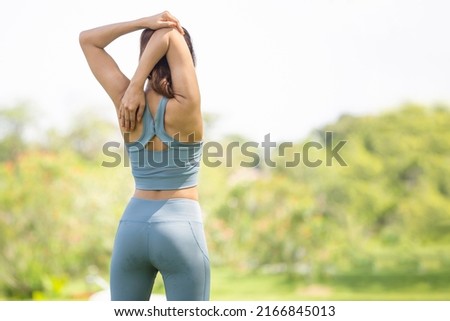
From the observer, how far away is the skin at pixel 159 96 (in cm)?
198

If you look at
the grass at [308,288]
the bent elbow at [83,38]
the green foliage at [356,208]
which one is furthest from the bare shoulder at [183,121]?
the grass at [308,288]

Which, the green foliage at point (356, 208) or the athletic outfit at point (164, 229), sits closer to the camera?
the athletic outfit at point (164, 229)

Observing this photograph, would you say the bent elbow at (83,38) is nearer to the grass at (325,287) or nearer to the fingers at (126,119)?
the fingers at (126,119)

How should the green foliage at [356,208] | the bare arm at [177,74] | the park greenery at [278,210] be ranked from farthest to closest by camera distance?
the green foliage at [356,208] < the park greenery at [278,210] < the bare arm at [177,74]

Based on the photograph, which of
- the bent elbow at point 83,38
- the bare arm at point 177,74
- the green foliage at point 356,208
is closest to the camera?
the bare arm at point 177,74

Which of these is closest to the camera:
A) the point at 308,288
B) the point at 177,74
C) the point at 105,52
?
the point at 177,74

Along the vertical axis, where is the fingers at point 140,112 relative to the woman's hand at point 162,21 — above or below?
below

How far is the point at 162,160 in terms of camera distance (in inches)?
79.4

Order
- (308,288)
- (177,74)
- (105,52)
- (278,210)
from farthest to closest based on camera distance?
(308,288) < (278,210) < (105,52) < (177,74)

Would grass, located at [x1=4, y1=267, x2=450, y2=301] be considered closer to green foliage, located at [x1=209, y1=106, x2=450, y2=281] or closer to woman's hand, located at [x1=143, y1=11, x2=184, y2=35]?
green foliage, located at [x1=209, y1=106, x2=450, y2=281]

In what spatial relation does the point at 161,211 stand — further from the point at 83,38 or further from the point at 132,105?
the point at 83,38

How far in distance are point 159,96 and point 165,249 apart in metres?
0.48

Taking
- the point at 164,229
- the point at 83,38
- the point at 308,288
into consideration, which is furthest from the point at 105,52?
the point at 308,288

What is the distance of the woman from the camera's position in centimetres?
199
